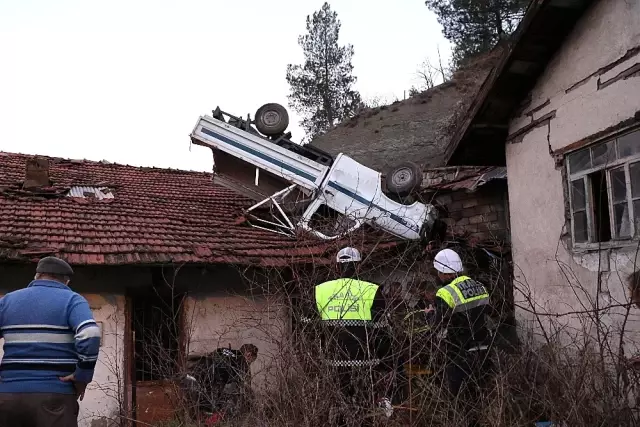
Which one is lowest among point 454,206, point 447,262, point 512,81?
point 447,262

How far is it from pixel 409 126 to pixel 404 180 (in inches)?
774

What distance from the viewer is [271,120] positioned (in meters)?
11.6

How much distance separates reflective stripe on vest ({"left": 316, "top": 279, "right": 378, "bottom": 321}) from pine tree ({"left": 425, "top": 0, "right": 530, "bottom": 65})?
86.8ft

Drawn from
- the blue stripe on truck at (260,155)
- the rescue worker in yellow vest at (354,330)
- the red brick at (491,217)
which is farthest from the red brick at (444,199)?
the rescue worker in yellow vest at (354,330)

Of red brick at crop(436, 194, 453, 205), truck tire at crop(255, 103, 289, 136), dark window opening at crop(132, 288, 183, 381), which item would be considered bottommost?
dark window opening at crop(132, 288, 183, 381)

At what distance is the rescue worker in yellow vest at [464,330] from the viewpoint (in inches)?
196

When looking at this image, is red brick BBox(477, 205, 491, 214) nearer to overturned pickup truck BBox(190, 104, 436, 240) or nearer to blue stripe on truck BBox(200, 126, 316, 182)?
overturned pickup truck BBox(190, 104, 436, 240)

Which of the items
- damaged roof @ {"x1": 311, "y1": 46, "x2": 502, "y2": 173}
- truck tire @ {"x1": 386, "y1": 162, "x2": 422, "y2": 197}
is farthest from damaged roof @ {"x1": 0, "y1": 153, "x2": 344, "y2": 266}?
damaged roof @ {"x1": 311, "y1": 46, "x2": 502, "y2": 173}

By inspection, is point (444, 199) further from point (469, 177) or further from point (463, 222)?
point (469, 177)

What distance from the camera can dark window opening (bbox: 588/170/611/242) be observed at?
6301 mm

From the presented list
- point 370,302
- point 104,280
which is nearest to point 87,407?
point 104,280

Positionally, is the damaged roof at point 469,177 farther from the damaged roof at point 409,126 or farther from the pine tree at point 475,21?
the pine tree at point 475,21

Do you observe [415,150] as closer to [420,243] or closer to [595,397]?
[420,243]

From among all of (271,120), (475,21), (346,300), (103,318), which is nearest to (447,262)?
(346,300)
